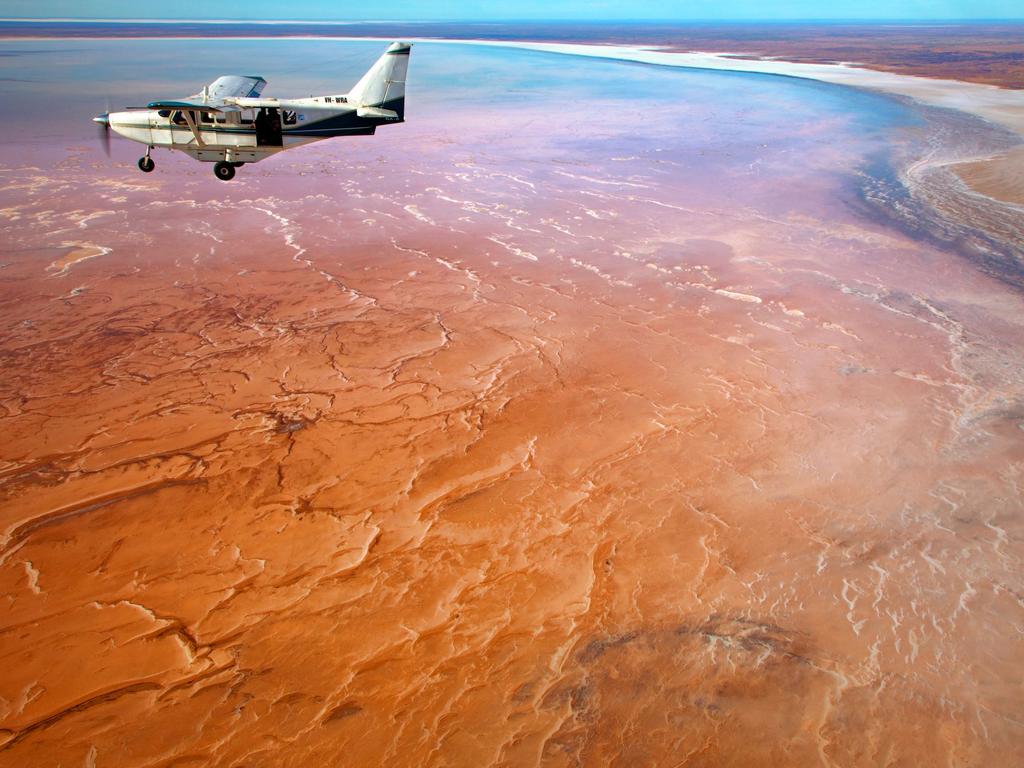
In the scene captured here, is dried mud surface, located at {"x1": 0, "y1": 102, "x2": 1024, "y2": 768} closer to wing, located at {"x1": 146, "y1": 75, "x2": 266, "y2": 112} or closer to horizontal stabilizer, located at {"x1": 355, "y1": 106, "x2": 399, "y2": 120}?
horizontal stabilizer, located at {"x1": 355, "y1": 106, "x2": 399, "y2": 120}

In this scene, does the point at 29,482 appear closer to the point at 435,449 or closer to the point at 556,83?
the point at 435,449

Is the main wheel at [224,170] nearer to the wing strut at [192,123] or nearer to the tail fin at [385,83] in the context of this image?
the wing strut at [192,123]

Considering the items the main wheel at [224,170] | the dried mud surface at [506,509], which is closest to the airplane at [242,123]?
the main wheel at [224,170]

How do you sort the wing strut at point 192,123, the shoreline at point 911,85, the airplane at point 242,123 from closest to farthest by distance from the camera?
the wing strut at point 192,123
the airplane at point 242,123
the shoreline at point 911,85

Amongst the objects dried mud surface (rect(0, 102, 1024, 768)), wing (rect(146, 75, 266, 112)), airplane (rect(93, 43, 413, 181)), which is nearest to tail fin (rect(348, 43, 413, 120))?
airplane (rect(93, 43, 413, 181))

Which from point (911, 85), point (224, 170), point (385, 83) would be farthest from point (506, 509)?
point (911, 85)

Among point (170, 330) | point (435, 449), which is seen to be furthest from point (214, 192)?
point (435, 449)
